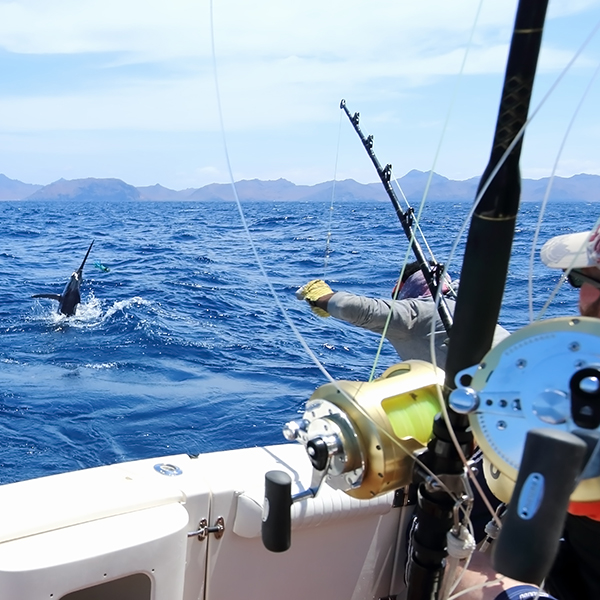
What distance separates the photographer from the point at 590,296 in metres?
1.46

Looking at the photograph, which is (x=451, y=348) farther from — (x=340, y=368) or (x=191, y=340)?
(x=191, y=340)

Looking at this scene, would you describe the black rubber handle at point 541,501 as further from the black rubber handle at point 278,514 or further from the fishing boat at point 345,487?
the black rubber handle at point 278,514

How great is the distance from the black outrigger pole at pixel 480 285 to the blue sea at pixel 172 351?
0.60 m

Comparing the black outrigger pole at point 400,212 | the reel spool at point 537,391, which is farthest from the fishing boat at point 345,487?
the black outrigger pole at point 400,212

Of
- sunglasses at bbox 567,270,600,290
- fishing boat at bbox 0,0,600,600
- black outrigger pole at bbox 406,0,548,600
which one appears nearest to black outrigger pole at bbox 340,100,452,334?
fishing boat at bbox 0,0,600,600

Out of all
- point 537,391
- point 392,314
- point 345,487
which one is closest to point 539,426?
point 537,391

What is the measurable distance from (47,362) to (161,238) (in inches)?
628

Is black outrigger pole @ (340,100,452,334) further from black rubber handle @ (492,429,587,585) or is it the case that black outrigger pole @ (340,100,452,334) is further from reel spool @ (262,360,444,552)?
black rubber handle @ (492,429,587,585)

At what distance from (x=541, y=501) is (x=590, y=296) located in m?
0.74

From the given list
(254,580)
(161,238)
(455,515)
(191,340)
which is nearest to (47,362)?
(191,340)

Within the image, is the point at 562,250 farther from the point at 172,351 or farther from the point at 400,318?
the point at 172,351

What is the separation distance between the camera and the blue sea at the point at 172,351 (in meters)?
5.11

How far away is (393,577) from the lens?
2508 mm

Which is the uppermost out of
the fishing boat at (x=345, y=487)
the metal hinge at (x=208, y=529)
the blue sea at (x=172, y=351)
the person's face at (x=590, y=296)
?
the person's face at (x=590, y=296)
